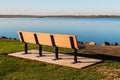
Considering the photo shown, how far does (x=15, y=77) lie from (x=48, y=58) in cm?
263

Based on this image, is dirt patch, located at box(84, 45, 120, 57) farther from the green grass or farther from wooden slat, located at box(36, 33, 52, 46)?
the green grass

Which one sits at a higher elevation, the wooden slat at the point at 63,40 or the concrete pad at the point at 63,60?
the wooden slat at the point at 63,40

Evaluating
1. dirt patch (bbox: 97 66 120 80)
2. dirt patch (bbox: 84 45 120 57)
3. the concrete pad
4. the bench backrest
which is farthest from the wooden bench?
dirt patch (bbox: 84 45 120 57)

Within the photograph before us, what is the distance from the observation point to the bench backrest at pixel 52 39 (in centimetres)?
1074

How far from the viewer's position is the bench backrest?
→ 10742 millimetres

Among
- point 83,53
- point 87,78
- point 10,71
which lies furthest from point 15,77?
point 83,53

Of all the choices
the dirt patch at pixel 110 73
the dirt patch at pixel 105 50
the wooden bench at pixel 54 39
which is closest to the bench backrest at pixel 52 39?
the wooden bench at pixel 54 39

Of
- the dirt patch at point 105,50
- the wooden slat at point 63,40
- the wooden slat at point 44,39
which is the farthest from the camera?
the dirt patch at point 105,50

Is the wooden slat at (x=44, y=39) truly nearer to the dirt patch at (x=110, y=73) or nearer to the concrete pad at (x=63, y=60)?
the concrete pad at (x=63, y=60)

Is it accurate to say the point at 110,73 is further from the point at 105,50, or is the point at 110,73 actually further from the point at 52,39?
A: the point at 105,50

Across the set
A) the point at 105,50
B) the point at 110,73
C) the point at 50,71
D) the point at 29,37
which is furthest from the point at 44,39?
the point at 105,50

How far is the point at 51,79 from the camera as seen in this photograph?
9.05 meters

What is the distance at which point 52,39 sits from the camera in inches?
452

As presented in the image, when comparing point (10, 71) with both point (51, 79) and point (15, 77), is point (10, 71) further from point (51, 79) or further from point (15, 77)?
point (51, 79)
